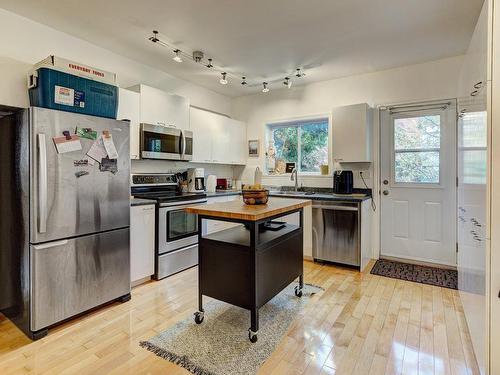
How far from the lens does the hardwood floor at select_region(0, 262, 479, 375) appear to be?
1763 mm

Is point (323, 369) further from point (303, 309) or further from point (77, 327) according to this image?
point (77, 327)

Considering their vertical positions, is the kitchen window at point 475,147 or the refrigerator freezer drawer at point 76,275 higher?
the kitchen window at point 475,147

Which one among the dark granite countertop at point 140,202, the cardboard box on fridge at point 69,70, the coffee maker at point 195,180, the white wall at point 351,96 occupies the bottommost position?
the dark granite countertop at point 140,202

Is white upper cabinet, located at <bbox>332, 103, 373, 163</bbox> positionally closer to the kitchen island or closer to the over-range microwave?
the kitchen island

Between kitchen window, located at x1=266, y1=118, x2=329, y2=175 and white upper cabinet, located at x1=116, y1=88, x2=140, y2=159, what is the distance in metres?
2.33

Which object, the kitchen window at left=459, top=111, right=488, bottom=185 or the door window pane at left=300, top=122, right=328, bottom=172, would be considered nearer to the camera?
the kitchen window at left=459, top=111, right=488, bottom=185

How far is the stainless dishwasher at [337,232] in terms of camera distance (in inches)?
136

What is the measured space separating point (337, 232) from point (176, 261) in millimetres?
2027

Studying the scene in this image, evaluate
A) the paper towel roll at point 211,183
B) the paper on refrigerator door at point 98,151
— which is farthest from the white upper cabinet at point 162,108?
the paper on refrigerator door at point 98,151

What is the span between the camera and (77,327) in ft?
7.32

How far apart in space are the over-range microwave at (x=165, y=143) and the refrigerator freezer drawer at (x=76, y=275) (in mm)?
1129

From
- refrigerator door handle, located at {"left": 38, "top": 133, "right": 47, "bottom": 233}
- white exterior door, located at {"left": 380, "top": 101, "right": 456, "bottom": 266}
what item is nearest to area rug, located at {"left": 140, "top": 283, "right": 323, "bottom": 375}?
refrigerator door handle, located at {"left": 38, "top": 133, "right": 47, "bottom": 233}

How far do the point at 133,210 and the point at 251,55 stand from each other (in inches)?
88.0

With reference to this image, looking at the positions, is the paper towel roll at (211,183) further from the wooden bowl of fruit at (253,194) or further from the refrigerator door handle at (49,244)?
the refrigerator door handle at (49,244)
